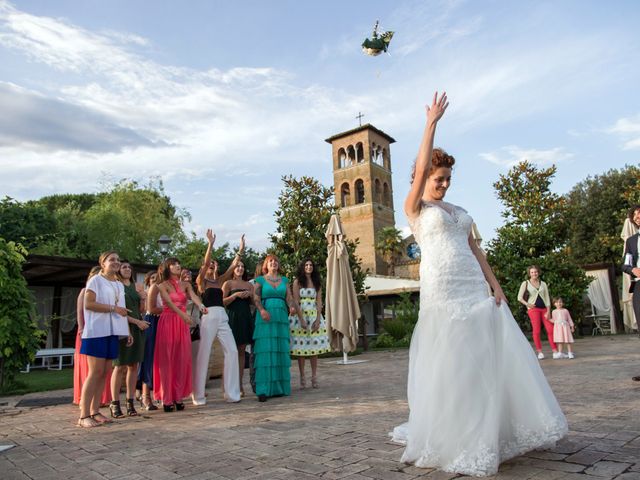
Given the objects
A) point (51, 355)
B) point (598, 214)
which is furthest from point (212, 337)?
point (598, 214)

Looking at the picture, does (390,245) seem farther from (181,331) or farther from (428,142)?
(428,142)

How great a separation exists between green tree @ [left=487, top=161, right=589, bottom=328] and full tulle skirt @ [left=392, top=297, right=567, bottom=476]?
1388 cm

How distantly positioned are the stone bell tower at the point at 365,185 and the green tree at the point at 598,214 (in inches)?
852

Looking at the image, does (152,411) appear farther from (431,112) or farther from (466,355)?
(431,112)

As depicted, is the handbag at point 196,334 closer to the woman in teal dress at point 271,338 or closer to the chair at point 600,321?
the woman in teal dress at point 271,338

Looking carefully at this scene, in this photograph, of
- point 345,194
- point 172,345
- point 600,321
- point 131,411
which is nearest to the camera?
point 131,411

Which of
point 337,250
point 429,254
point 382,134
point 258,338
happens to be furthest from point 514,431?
point 382,134

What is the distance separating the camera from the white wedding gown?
9.15ft

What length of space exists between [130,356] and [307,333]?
275 cm

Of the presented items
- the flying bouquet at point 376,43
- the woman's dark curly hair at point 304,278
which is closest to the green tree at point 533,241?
the woman's dark curly hair at point 304,278

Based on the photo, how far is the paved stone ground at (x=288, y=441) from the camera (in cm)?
295

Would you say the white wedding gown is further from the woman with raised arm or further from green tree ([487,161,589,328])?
green tree ([487,161,589,328])

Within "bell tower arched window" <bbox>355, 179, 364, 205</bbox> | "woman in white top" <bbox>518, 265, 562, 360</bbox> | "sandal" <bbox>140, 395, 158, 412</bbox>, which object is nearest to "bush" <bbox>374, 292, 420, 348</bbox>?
"woman in white top" <bbox>518, 265, 562, 360</bbox>

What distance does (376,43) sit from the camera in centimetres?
577
